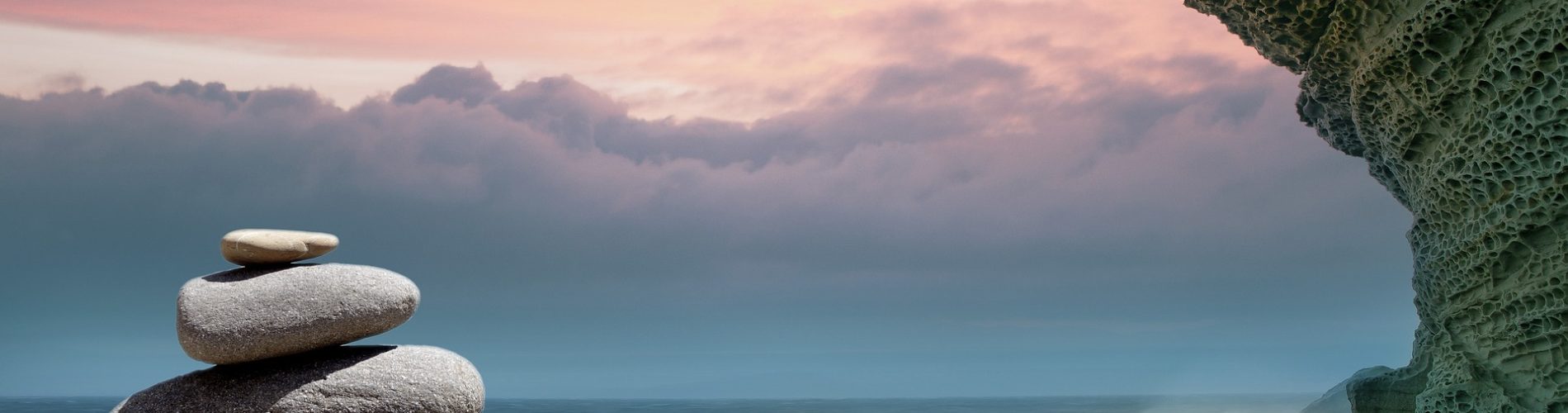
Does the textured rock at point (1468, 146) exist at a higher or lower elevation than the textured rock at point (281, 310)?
higher

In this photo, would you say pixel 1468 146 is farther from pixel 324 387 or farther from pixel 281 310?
pixel 281 310

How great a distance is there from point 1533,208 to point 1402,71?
121 cm

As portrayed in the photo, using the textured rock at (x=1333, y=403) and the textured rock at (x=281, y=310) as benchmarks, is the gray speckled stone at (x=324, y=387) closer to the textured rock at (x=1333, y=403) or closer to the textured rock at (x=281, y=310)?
the textured rock at (x=281, y=310)

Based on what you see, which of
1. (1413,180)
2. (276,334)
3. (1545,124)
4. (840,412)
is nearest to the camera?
(1545,124)

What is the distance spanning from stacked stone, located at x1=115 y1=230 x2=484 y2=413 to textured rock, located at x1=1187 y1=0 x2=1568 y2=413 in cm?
642

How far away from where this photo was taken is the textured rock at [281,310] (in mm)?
7203

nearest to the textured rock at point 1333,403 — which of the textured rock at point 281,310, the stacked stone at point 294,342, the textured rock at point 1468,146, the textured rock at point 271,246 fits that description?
the textured rock at point 1468,146

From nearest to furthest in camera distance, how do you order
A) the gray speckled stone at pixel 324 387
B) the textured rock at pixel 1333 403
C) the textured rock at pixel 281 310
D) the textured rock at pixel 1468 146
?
the textured rock at pixel 1468 146
the textured rock at pixel 281 310
the gray speckled stone at pixel 324 387
the textured rock at pixel 1333 403

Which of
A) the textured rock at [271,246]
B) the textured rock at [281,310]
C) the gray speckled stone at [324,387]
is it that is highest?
the textured rock at [271,246]

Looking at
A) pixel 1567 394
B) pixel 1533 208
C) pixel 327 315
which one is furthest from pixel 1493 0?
pixel 327 315

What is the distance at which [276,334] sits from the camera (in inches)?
285

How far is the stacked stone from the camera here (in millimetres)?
7250

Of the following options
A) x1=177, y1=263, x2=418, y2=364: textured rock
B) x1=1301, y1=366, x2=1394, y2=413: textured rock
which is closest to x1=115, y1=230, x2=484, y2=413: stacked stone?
x1=177, y1=263, x2=418, y2=364: textured rock

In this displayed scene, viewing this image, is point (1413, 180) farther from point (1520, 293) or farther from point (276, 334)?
point (276, 334)
